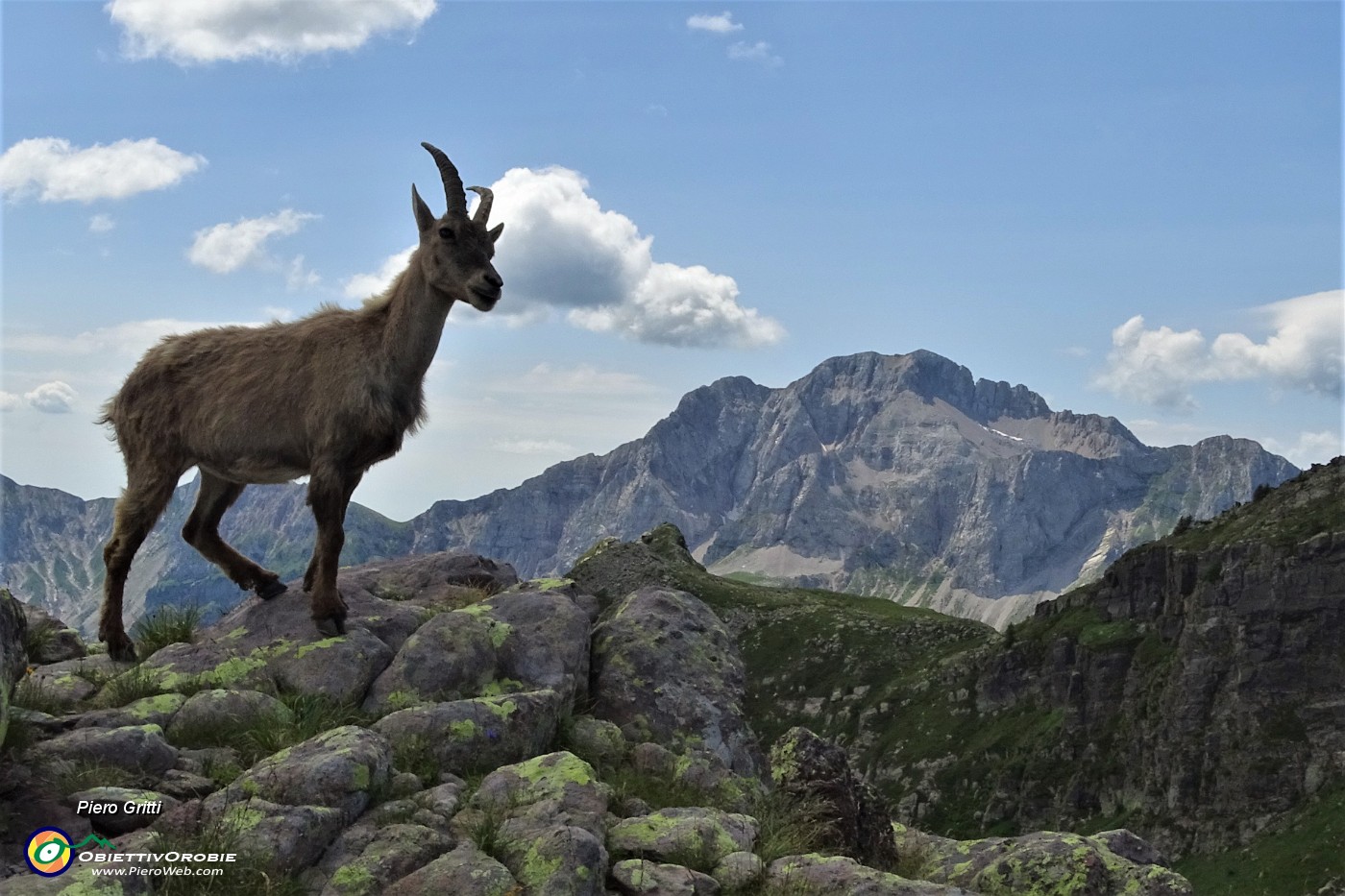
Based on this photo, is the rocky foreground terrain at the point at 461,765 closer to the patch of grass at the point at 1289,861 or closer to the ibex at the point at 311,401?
the ibex at the point at 311,401

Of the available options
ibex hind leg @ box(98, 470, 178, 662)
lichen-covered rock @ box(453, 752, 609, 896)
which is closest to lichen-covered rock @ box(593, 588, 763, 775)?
lichen-covered rock @ box(453, 752, 609, 896)

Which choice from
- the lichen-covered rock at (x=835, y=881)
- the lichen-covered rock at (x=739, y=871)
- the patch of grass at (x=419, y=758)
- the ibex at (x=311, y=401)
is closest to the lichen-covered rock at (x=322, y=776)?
the patch of grass at (x=419, y=758)

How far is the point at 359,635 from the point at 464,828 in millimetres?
5520

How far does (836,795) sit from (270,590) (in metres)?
9.55

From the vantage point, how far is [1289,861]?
162375 millimetres

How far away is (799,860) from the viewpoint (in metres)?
11.6

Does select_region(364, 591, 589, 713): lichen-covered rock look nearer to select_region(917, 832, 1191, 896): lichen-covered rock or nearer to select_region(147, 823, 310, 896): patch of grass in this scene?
select_region(147, 823, 310, 896): patch of grass

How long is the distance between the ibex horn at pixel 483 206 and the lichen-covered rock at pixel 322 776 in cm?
834

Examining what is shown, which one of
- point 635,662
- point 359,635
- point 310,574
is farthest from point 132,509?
point 635,662

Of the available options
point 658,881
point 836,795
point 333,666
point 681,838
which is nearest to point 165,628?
point 333,666

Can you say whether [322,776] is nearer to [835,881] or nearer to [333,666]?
[333,666]

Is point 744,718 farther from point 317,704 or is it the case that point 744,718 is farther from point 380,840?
point 380,840

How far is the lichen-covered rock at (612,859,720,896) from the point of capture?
10.6m

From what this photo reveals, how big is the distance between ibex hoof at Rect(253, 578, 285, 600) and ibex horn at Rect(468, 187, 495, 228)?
6.67 metres
